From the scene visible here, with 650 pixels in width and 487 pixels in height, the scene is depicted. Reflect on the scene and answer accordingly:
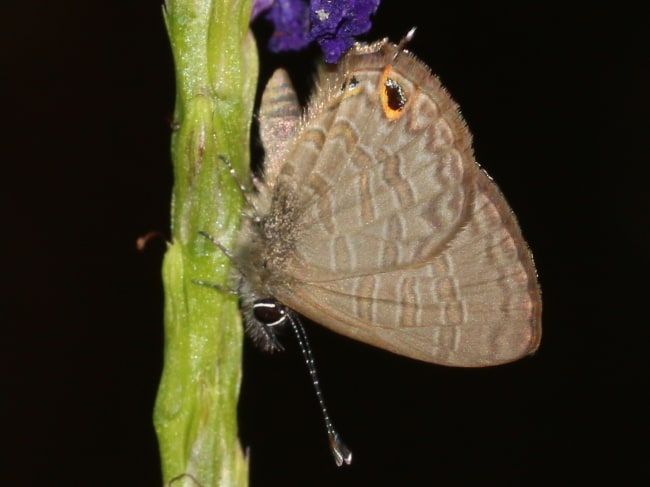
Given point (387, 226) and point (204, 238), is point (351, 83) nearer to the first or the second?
point (387, 226)

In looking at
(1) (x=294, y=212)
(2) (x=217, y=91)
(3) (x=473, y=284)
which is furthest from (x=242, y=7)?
(3) (x=473, y=284)

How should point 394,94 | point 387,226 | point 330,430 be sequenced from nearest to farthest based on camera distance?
point 394,94, point 387,226, point 330,430

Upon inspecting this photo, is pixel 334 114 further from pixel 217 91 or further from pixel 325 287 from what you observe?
pixel 325 287

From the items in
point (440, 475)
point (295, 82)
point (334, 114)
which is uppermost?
point (295, 82)

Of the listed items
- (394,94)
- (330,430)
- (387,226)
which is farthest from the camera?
(330,430)

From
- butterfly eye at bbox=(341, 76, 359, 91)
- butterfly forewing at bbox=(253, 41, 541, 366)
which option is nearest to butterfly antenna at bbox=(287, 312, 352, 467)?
butterfly forewing at bbox=(253, 41, 541, 366)

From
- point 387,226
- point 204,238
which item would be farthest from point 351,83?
point 204,238

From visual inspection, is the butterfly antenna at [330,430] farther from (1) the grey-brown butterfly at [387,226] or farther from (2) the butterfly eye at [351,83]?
(2) the butterfly eye at [351,83]
